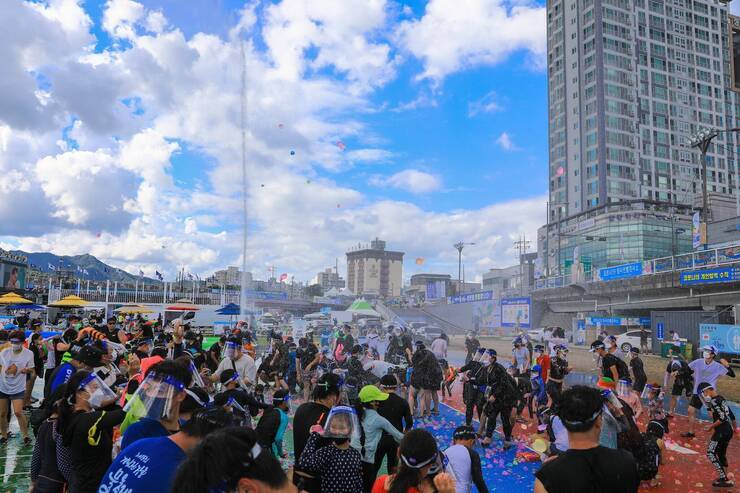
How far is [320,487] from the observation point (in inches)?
143

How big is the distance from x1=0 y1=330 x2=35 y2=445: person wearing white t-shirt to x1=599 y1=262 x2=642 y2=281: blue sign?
33374 millimetres

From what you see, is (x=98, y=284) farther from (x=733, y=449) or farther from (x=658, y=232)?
(x=658, y=232)

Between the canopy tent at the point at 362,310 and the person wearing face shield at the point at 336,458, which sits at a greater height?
the canopy tent at the point at 362,310

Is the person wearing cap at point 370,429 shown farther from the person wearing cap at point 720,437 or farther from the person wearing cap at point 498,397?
the person wearing cap at point 720,437

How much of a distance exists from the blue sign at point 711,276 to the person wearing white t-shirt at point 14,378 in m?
29.8

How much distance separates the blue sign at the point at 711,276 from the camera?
2533 centimetres

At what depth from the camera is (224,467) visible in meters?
1.71

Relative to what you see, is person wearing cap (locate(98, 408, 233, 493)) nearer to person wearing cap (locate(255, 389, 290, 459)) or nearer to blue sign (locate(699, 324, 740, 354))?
person wearing cap (locate(255, 389, 290, 459))

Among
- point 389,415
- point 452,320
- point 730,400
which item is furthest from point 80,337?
point 452,320

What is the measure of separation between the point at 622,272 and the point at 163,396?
36.1 meters

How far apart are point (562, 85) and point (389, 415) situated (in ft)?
301

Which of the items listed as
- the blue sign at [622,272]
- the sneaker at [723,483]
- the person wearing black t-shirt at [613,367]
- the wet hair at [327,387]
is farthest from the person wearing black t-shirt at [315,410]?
the blue sign at [622,272]

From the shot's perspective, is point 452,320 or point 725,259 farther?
point 452,320

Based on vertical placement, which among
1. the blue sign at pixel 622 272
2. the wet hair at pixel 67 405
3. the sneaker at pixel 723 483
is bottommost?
the sneaker at pixel 723 483
